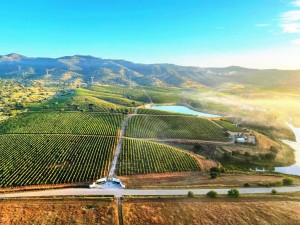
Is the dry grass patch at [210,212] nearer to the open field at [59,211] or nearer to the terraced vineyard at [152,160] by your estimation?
the open field at [59,211]

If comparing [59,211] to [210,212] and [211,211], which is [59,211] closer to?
[210,212]

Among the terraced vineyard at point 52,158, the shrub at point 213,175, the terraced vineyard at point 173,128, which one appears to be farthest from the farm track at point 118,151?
the shrub at point 213,175

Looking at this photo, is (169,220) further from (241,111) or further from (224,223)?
(241,111)

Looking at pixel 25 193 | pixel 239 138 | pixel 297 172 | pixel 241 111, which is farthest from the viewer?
pixel 241 111

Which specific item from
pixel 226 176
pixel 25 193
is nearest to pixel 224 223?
pixel 226 176

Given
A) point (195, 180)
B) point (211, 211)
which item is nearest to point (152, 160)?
point (195, 180)
